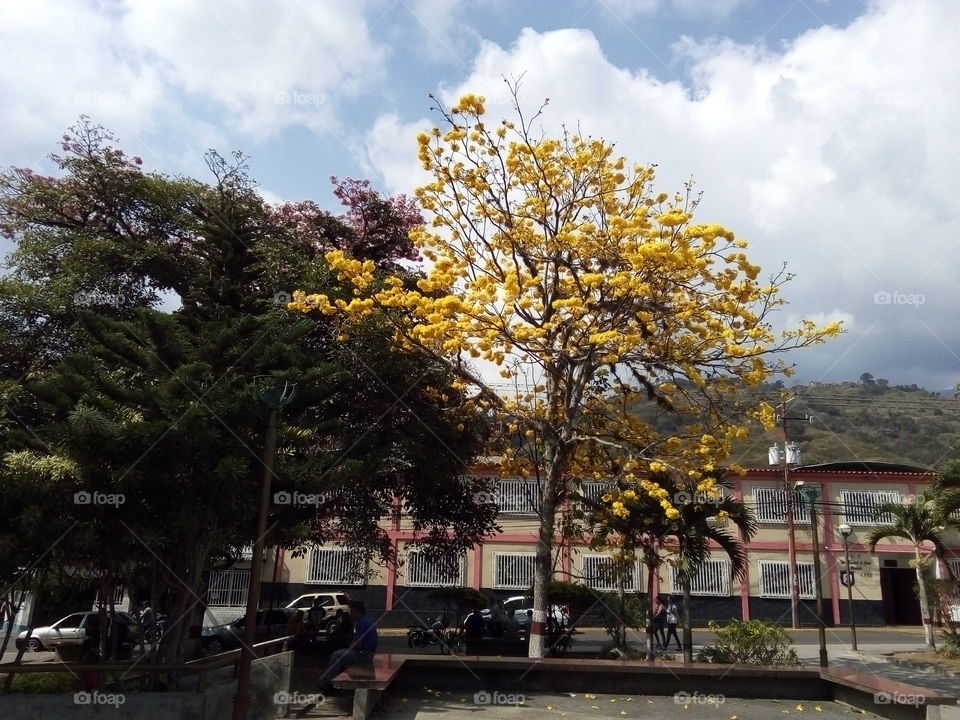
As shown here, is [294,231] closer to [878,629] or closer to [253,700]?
[253,700]

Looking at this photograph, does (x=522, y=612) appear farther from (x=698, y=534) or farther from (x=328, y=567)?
(x=698, y=534)

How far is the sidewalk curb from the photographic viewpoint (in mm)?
14617

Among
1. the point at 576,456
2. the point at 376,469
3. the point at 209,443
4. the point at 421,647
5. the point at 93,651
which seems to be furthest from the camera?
the point at 421,647

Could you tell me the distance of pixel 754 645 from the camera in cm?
1212

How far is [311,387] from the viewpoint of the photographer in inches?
409

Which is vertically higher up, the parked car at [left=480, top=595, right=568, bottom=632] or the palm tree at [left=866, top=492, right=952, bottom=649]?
the palm tree at [left=866, top=492, right=952, bottom=649]

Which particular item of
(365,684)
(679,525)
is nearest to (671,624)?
(679,525)

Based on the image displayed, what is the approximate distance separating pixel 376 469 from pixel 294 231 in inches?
224

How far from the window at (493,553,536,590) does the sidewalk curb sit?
1110 centimetres

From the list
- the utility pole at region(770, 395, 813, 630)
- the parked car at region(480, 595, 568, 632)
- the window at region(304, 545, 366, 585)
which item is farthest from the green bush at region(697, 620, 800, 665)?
the window at region(304, 545, 366, 585)

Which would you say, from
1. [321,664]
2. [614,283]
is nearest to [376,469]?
[614,283]

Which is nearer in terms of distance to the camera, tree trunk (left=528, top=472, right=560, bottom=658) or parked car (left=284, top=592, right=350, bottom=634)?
tree trunk (left=528, top=472, right=560, bottom=658)

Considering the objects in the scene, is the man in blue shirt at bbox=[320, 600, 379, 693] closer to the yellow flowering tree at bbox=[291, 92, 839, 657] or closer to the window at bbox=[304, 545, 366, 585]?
the yellow flowering tree at bbox=[291, 92, 839, 657]

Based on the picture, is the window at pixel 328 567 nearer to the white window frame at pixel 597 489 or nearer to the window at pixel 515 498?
the window at pixel 515 498
